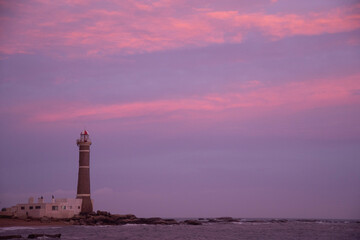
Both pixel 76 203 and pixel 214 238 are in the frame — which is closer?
pixel 214 238

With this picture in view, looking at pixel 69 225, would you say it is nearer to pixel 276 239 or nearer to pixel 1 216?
pixel 1 216

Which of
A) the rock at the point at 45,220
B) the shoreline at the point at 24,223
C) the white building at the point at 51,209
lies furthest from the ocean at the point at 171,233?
the white building at the point at 51,209

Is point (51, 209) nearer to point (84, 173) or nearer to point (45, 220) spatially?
point (45, 220)

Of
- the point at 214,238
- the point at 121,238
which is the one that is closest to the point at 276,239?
the point at 214,238

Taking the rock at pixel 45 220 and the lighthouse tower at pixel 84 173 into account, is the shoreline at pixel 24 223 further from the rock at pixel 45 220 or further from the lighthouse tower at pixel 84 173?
the lighthouse tower at pixel 84 173

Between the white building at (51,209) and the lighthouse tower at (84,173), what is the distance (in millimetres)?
786

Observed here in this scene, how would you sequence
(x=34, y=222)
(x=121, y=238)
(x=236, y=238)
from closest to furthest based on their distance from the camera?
(x=121, y=238), (x=236, y=238), (x=34, y=222)

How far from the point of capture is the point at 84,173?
62781 mm

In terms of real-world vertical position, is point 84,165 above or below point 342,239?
above

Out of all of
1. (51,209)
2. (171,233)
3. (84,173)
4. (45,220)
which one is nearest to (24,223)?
(45,220)

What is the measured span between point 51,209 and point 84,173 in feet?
21.2

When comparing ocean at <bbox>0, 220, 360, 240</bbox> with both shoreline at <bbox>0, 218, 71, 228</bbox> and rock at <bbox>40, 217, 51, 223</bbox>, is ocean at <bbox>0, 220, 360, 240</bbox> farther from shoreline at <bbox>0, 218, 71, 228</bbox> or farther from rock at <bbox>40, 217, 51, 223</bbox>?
rock at <bbox>40, 217, 51, 223</bbox>

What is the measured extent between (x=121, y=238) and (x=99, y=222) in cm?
2330

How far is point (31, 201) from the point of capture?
64.6 metres
